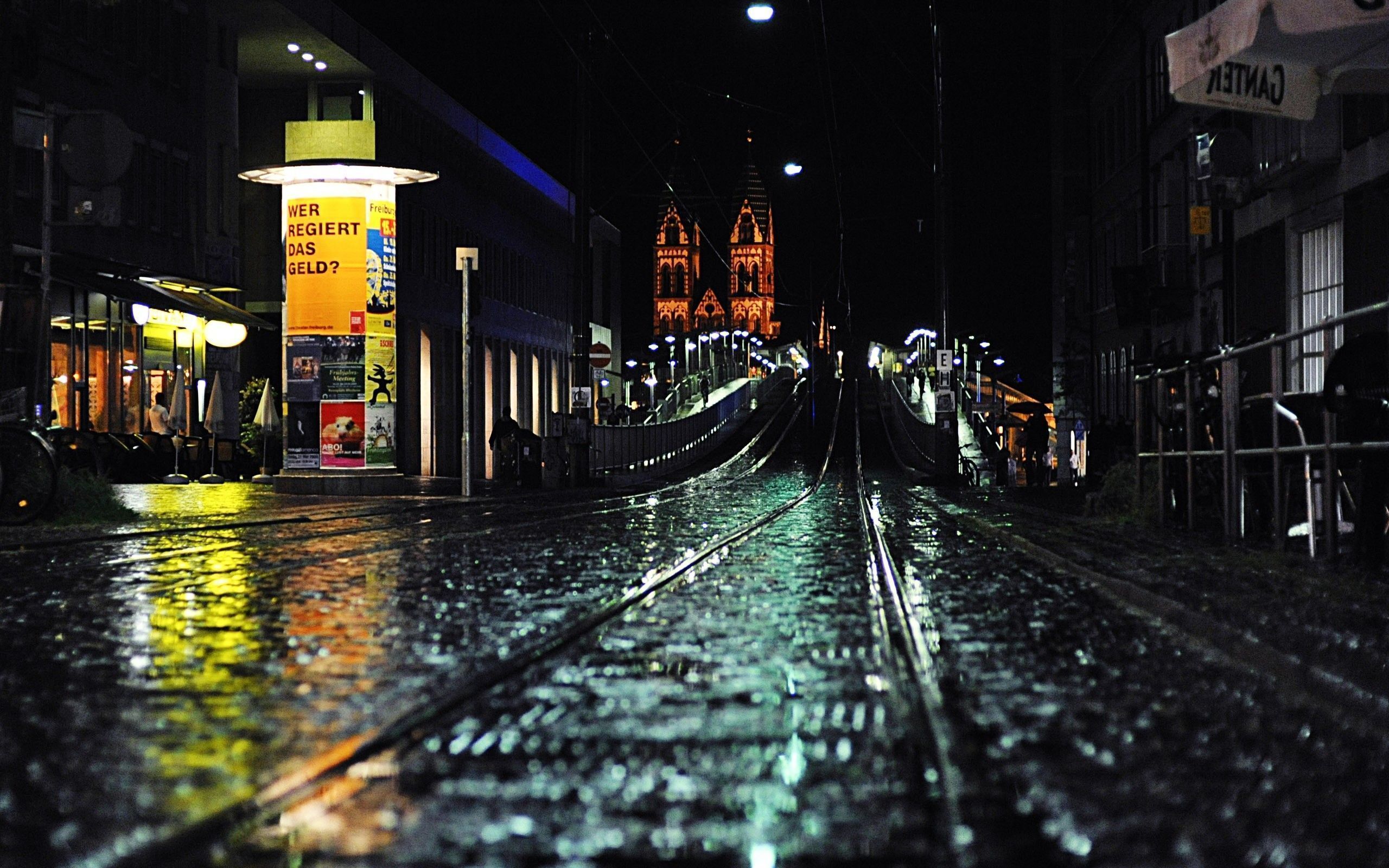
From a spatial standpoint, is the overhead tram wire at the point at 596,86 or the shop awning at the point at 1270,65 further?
the overhead tram wire at the point at 596,86

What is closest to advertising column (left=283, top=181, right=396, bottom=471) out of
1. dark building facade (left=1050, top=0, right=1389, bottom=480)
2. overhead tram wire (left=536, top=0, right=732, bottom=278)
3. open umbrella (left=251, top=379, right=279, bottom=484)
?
overhead tram wire (left=536, top=0, right=732, bottom=278)

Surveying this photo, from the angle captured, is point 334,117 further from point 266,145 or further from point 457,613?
point 457,613

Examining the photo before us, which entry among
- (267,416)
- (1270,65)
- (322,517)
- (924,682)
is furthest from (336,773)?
(267,416)

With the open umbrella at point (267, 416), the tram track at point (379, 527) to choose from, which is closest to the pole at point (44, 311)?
the tram track at point (379, 527)

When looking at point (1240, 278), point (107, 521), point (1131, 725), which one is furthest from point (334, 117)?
point (1131, 725)

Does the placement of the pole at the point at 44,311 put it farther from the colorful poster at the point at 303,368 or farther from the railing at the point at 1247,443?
the railing at the point at 1247,443

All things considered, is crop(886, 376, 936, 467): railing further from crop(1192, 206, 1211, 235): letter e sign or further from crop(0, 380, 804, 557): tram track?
crop(1192, 206, 1211, 235): letter e sign

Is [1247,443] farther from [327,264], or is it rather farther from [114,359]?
[114,359]

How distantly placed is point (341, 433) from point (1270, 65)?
1984 cm

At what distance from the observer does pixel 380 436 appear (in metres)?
29.0

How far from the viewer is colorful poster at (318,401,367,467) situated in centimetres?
2867

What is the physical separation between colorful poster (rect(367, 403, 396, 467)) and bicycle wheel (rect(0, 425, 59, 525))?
13.1 m

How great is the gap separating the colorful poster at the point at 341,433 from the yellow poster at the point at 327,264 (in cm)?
123

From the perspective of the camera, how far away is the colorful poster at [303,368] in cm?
2878
